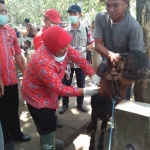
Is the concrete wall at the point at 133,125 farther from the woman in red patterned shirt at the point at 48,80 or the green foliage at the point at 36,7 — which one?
the green foliage at the point at 36,7

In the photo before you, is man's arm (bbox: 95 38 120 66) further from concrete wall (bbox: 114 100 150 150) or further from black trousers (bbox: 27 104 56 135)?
black trousers (bbox: 27 104 56 135)

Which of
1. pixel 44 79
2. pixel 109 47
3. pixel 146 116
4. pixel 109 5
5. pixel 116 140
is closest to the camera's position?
pixel 146 116

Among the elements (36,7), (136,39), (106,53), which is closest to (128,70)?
(106,53)

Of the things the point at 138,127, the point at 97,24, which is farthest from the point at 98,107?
the point at 97,24

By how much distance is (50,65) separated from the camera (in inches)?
81.1

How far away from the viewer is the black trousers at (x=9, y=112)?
276cm

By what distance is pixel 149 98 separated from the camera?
3.06 m

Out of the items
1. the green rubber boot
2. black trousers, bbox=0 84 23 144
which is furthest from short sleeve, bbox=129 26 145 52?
black trousers, bbox=0 84 23 144

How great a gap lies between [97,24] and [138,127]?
1670 mm

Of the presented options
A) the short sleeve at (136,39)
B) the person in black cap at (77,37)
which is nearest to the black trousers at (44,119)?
the short sleeve at (136,39)

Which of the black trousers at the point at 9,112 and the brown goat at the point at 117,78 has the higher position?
the brown goat at the point at 117,78

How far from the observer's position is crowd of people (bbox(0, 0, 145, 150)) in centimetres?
207

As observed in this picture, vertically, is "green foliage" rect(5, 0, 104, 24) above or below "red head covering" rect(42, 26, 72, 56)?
above

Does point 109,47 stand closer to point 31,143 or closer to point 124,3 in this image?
point 124,3
